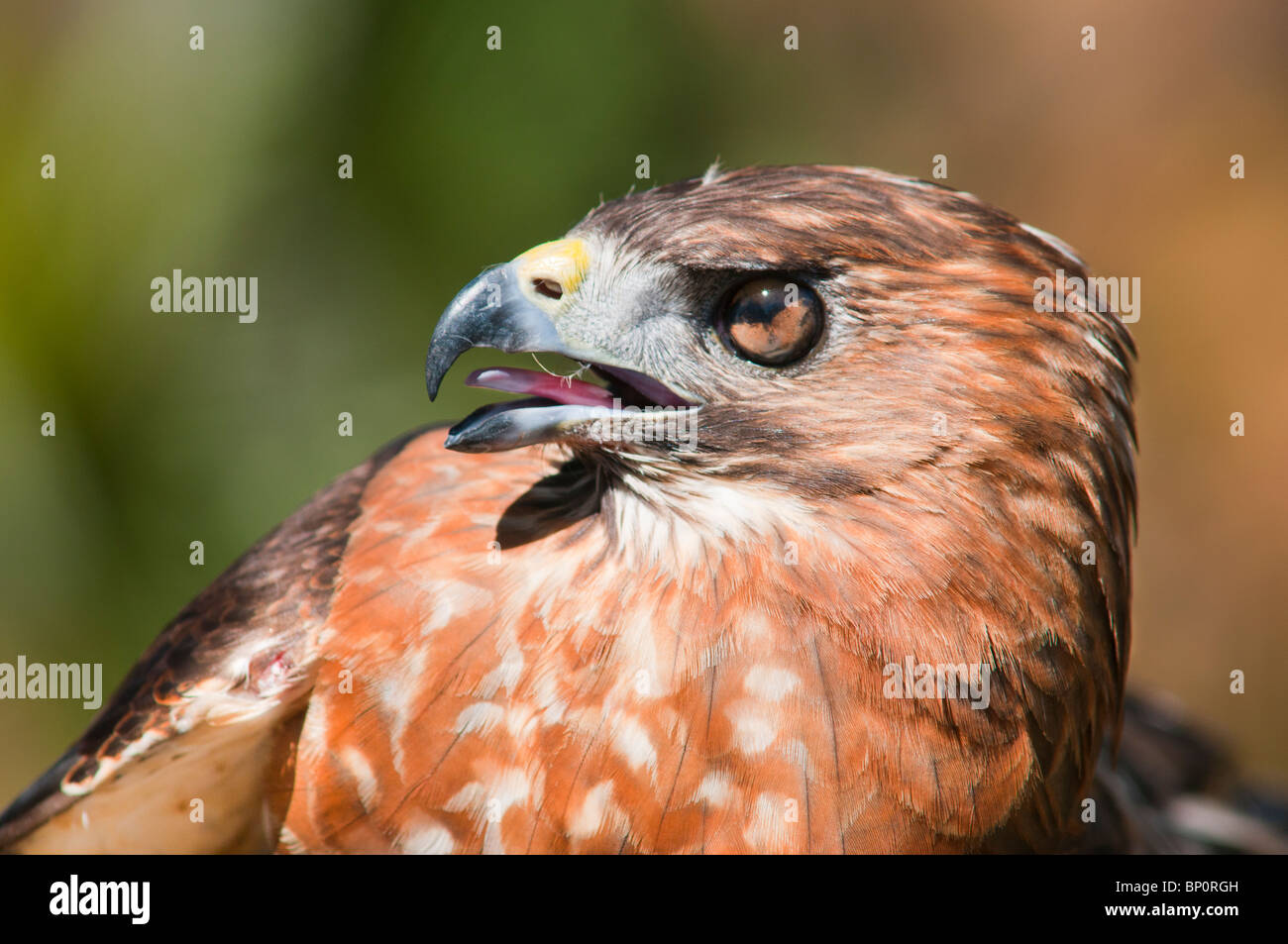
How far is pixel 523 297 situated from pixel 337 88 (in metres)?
3.46

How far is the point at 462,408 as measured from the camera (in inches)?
228

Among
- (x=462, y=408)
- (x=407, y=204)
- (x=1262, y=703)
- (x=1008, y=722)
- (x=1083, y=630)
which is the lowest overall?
(x=1262, y=703)

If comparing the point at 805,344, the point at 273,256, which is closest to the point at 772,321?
the point at 805,344

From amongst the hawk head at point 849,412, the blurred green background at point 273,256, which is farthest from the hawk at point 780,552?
the blurred green background at point 273,256

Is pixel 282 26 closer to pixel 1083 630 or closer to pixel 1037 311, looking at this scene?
pixel 1037 311

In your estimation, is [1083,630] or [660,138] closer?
[1083,630]

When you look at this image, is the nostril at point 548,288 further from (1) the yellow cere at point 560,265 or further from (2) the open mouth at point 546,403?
(2) the open mouth at point 546,403

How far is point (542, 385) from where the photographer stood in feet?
8.11

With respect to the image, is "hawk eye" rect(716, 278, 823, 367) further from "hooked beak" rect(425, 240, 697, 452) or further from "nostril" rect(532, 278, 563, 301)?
"nostril" rect(532, 278, 563, 301)

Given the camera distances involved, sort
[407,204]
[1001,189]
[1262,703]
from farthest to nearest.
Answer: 1. [1001,189]
2. [1262,703]
3. [407,204]

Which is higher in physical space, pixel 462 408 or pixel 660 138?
pixel 660 138

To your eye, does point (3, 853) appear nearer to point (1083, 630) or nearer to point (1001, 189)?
point (1083, 630)

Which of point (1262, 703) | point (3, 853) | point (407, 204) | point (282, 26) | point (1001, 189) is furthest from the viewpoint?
point (1001, 189)

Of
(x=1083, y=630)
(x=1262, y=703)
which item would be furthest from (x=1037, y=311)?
(x=1262, y=703)
